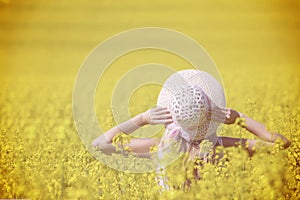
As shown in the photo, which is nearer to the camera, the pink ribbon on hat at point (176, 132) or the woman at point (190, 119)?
the woman at point (190, 119)

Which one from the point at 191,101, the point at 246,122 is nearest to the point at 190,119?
the point at 191,101

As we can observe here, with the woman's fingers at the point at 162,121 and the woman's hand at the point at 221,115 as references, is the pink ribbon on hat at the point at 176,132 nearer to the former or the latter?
the woman's fingers at the point at 162,121

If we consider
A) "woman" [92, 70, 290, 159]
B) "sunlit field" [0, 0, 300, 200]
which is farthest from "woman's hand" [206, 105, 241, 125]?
"sunlit field" [0, 0, 300, 200]

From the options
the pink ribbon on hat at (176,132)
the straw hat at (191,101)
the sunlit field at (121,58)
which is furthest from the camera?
the sunlit field at (121,58)

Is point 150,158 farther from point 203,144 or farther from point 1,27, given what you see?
point 1,27

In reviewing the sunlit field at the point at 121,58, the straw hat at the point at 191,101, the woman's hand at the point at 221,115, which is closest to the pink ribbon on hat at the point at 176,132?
the straw hat at the point at 191,101

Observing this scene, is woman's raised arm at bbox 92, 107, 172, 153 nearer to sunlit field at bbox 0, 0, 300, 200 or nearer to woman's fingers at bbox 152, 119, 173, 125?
woman's fingers at bbox 152, 119, 173, 125
